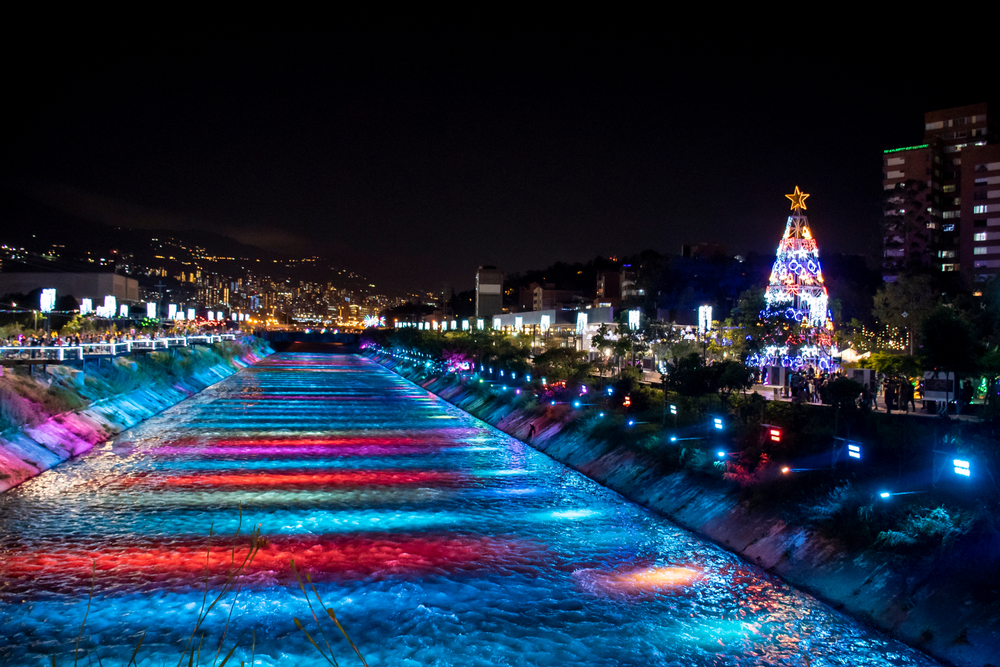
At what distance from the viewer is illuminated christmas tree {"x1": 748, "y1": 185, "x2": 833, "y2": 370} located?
30219mm

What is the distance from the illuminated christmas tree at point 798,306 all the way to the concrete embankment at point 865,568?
15.3m

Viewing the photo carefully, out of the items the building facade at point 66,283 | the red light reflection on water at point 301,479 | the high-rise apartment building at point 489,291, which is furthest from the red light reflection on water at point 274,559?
the high-rise apartment building at point 489,291

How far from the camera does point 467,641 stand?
9.28 metres

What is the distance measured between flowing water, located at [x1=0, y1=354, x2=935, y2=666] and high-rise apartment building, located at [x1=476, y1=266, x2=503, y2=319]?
351ft

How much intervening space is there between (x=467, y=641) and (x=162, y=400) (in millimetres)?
31408

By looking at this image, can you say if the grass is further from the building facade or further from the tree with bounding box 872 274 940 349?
the building facade

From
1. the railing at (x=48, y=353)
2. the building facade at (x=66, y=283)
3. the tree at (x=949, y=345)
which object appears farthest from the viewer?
the building facade at (x=66, y=283)

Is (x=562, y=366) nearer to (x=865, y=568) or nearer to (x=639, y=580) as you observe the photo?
(x=639, y=580)

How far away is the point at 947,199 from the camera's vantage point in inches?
3408

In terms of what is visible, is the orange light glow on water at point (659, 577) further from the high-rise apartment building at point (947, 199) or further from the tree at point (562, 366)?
the high-rise apartment building at point (947, 199)

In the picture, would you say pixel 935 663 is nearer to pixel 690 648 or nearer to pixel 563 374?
pixel 690 648

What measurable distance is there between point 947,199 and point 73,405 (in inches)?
3594

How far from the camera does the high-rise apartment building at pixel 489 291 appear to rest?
422 ft

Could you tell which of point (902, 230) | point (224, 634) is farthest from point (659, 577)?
point (902, 230)
